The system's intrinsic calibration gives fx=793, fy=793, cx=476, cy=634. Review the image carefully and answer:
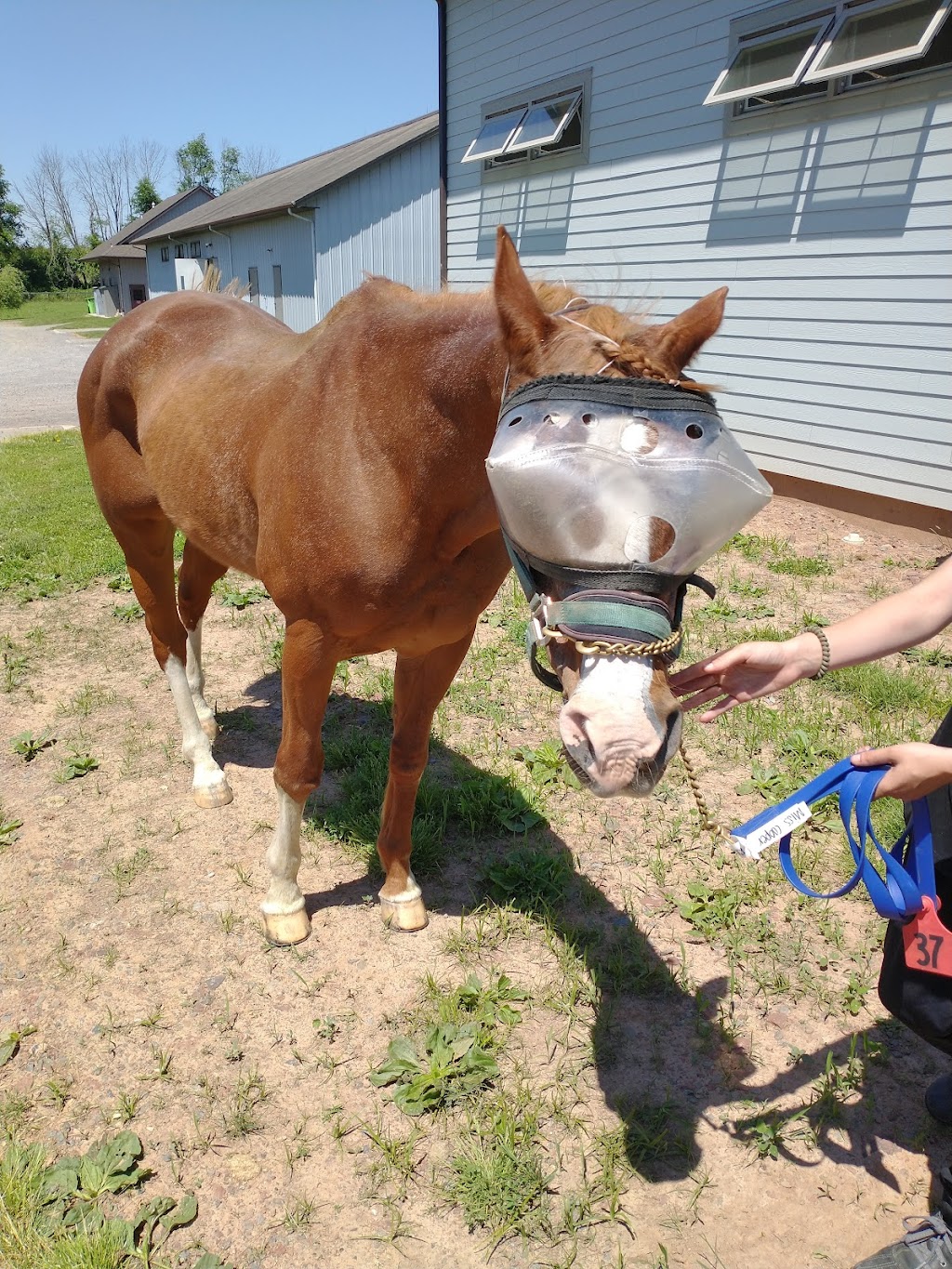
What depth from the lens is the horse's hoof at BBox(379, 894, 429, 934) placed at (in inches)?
107

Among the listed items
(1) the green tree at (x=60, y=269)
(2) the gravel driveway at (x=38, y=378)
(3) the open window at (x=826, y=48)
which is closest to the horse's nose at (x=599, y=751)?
(3) the open window at (x=826, y=48)

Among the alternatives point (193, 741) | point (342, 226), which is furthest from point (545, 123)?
point (342, 226)

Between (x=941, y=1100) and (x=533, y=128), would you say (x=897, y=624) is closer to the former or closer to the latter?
(x=941, y=1100)

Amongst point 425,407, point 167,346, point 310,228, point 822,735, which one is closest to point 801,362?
point 822,735

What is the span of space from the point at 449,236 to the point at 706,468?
11009mm

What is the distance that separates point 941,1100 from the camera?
2018 millimetres

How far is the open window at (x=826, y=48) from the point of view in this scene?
552 centimetres

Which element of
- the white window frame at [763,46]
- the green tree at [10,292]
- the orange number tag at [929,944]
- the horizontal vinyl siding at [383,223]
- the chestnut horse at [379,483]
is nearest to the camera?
the chestnut horse at [379,483]

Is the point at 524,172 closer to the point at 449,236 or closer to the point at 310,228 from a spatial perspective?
the point at 449,236

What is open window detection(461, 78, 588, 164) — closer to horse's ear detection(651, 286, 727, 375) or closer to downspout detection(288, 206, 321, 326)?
horse's ear detection(651, 286, 727, 375)

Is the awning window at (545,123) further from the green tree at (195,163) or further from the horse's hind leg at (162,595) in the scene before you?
the green tree at (195,163)

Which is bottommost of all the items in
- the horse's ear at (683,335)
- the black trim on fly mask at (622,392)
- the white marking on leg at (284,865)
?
the white marking on leg at (284,865)

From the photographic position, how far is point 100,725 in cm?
394

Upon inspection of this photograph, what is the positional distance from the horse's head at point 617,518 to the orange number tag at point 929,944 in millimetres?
759
